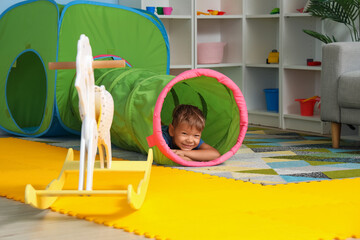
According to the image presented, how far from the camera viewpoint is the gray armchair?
3.06 metres

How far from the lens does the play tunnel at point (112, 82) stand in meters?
2.84

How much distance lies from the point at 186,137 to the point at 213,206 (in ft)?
2.85

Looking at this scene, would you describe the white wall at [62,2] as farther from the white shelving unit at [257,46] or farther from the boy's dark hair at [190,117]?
the boy's dark hair at [190,117]

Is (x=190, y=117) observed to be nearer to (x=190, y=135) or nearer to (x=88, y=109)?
(x=190, y=135)

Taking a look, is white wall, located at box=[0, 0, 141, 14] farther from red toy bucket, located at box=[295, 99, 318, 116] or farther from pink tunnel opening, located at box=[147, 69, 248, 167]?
pink tunnel opening, located at box=[147, 69, 248, 167]

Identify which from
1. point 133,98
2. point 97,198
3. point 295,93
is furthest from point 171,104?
point 97,198

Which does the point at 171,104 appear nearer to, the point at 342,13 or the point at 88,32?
the point at 88,32

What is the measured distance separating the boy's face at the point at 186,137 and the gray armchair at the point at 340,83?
745 millimetres

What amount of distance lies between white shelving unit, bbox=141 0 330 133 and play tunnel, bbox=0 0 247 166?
0.37 m

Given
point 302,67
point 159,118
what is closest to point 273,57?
point 302,67

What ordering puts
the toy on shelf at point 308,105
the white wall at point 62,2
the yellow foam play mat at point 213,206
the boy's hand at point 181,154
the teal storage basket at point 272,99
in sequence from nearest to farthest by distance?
the yellow foam play mat at point 213,206, the boy's hand at point 181,154, the toy on shelf at point 308,105, the white wall at point 62,2, the teal storage basket at point 272,99

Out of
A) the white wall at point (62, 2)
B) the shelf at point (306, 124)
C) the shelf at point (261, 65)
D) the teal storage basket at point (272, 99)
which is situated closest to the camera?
the shelf at point (306, 124)

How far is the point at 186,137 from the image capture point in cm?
287

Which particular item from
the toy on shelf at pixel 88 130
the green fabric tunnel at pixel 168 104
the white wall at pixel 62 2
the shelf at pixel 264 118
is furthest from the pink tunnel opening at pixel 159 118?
the white wall at pixel 62 2
